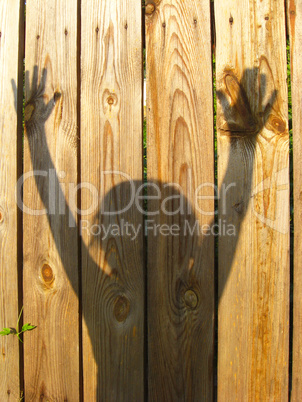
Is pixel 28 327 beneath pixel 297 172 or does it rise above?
beneath

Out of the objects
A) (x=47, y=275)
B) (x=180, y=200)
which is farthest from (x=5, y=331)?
(x=180, y=200)

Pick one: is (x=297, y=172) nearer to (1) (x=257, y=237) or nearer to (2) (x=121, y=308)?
(1) (x=257, y=237)

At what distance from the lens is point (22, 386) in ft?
4.51

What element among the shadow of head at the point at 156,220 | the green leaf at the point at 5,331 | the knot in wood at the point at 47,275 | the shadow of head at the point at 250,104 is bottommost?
the green leaf at the point at 5,331

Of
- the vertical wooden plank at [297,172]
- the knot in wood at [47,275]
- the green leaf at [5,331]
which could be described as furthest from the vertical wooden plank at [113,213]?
the vertical wooden plank at [297,172]

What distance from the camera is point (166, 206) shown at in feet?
4.25

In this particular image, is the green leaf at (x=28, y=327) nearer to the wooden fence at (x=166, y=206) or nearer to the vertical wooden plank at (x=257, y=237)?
the wooden fence at (x=166, y=206)

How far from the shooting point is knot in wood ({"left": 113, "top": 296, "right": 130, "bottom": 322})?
4.27 feet

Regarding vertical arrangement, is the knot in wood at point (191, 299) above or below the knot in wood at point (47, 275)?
below

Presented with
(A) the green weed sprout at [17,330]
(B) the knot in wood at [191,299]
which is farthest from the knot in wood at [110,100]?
(A) the green weed sprout at [17,330]

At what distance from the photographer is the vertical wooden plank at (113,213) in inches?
51.3

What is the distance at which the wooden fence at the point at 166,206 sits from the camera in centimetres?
128

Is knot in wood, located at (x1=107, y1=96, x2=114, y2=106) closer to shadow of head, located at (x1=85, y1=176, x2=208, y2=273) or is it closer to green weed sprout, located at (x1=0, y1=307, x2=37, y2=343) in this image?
shadow of head, located at (x1=85, y1=176, x2=208, y2=273)

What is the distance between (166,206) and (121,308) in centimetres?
55
